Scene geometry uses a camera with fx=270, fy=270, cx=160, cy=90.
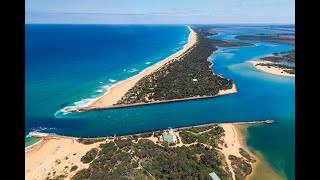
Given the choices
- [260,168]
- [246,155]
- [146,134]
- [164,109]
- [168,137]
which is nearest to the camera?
[260,168]

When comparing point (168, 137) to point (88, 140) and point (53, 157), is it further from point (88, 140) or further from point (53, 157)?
point (53, 157)

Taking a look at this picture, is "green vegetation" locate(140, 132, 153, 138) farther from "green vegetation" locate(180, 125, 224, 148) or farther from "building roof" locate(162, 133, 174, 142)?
"green vegetation" locate(180, 125, 224, 148)

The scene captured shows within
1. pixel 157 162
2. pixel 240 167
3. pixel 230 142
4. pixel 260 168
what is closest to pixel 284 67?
pixel 230 142

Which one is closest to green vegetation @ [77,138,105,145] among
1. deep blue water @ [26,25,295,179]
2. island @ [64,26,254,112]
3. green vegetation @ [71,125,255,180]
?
green vegetation @ [71,125,255,180]

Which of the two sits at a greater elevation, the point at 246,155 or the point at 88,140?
the point at 88,140

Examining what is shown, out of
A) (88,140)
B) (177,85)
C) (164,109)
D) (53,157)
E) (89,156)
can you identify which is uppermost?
(177,85)
